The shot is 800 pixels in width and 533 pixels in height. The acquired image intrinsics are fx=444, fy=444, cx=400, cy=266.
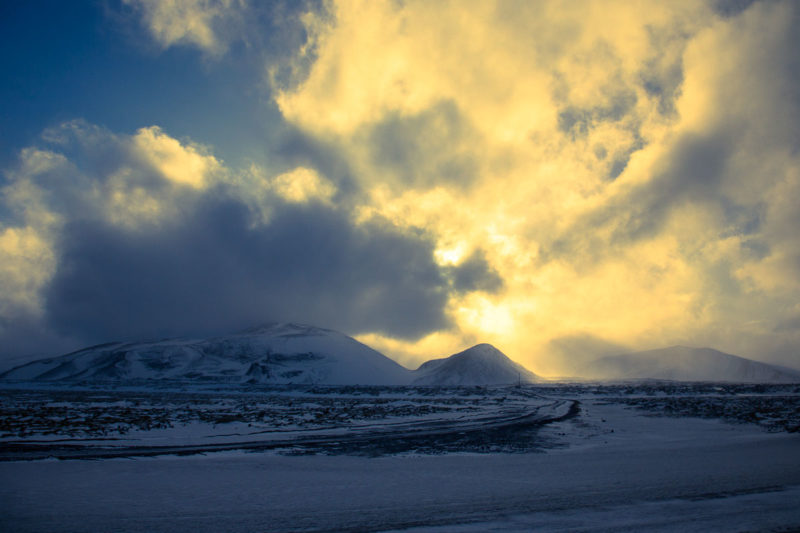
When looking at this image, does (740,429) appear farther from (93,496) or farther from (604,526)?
(93,496)

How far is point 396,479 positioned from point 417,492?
1955mm

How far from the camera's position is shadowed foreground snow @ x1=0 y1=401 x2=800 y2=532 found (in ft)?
33.1

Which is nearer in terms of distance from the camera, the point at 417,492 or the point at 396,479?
the point at 417,492

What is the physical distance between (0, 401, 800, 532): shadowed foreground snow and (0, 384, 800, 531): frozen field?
5 cm

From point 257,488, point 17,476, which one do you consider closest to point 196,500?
point 257,488

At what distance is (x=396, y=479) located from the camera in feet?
48.4

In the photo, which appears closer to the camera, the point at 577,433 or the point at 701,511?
the point at 701,511

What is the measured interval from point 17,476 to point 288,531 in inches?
463

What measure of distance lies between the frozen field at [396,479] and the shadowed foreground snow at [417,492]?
0.05 m

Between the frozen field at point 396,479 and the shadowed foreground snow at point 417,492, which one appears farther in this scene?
the frozen field at point 396,479

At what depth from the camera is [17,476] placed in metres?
14.9

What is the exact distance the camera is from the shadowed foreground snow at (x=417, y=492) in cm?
1010

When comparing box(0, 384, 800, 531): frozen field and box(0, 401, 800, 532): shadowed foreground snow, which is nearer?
box(0, 401, 800, 532): shadowed foreground snow

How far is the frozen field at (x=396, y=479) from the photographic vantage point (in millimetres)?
10297
